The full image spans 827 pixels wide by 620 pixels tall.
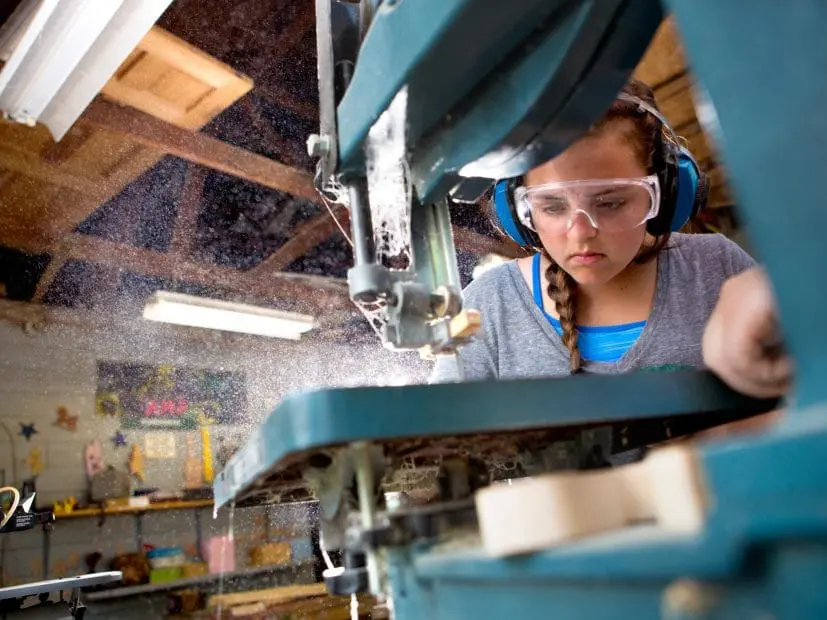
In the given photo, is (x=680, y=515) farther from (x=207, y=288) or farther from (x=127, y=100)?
(x=207, y=288)

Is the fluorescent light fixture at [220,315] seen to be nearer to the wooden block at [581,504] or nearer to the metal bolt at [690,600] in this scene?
the wooden block at [581,504]

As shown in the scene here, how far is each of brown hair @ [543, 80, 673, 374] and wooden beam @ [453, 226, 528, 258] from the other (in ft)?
9.37

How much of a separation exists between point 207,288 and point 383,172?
5.03 metres

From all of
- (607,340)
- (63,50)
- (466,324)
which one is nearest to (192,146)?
(63,50)

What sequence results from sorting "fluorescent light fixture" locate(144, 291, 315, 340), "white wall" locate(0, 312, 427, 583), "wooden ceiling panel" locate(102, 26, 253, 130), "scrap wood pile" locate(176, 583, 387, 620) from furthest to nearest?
"white wall" locate(0, 312, 427, 583), "fluorescent light fixture" locate(144, 291, 315, 340), "scrap wood pile" locate(176, 583, 387, 620), "wooden ceiling panel" locate(102, 26, 253, 130)

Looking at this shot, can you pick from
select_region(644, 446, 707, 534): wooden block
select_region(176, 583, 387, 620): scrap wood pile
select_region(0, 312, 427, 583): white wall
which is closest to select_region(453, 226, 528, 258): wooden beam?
select_region(0, 312, 427, 583): white wall

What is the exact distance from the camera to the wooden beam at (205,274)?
182 inches

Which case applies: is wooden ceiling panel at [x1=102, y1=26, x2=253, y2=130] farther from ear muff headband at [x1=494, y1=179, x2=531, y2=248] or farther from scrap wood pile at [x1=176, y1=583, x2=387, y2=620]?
scrap wood pile at [x1=176, y1=583, x2=387, y2=620]

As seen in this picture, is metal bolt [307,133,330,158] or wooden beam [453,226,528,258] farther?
wooden beam [453,226,528,258]

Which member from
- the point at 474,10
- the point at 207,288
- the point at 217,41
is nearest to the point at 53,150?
the point at 217,41

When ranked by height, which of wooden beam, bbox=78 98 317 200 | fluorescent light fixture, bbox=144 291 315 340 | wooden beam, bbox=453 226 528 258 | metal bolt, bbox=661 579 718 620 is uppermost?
wooden beam, bbox=78 98 317 200

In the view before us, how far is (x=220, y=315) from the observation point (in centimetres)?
568

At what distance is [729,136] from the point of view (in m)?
0.42

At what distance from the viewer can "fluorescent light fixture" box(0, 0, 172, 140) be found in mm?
2229
